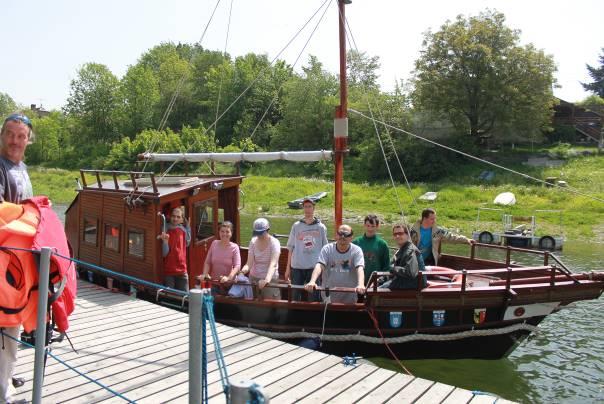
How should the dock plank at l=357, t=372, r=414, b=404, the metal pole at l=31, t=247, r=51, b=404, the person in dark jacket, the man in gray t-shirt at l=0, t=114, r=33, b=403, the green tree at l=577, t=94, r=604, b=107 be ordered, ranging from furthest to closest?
the green tree at l=577, t=94, r=604, b=107, the person in dark jacket, the dock plank at l=357, t=372, r=414, b=404, the man in gray t-shirt at l=0, t=114, r=33, b=403, the metal pole at l=31, t=247, r=51, b=404

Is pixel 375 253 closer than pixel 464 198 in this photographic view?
Yes

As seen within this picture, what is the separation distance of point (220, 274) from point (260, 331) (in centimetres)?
125

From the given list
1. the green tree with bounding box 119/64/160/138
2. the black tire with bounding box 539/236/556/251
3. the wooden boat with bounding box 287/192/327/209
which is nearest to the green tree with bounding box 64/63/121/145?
the green tree with bounding box 119/64/160/138

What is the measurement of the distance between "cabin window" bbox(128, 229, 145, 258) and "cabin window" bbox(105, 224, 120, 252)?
432mm

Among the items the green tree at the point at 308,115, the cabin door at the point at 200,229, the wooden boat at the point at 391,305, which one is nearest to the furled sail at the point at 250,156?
the wooden boat at the point at 391,305

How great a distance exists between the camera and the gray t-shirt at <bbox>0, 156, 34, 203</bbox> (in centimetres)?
414

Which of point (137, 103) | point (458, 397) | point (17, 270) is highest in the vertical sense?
point (137, 103)

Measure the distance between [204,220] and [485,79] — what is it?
38.2m

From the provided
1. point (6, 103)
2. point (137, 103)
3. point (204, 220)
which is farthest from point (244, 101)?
point (6, 103)

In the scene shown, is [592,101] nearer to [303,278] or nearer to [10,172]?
[303,278]

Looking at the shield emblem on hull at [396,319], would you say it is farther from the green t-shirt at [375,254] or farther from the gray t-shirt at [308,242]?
the gray t-shirt at [308,242]

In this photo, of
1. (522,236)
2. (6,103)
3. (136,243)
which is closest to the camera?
(136,243)

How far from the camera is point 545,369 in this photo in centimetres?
1055

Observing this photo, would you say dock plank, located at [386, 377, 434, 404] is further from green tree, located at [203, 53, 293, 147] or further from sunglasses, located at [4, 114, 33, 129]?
green tree, located at [203, 53, 293, 147]
